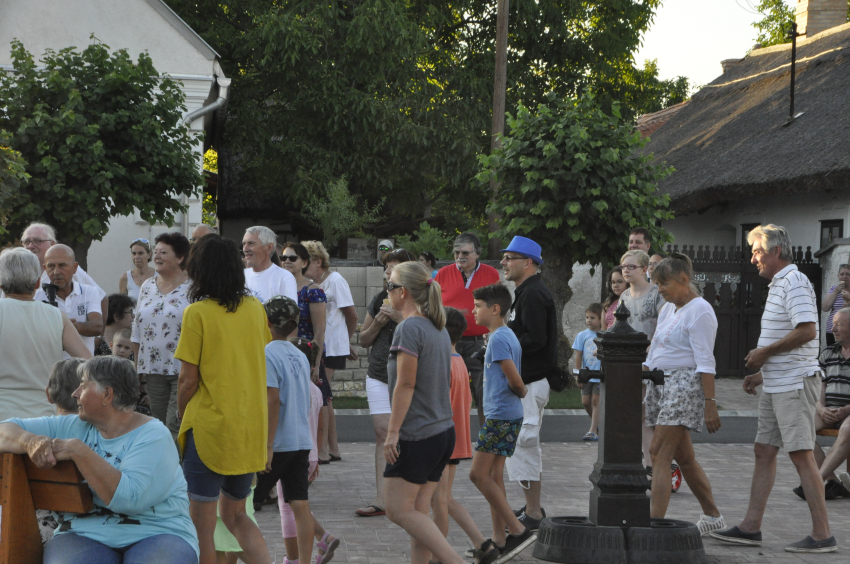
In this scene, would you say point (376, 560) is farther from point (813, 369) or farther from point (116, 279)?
point (116, 279)

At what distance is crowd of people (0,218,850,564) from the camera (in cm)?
384

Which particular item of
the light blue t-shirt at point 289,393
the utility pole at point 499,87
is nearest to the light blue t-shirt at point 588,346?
the light blue t-shirt at point 289,393

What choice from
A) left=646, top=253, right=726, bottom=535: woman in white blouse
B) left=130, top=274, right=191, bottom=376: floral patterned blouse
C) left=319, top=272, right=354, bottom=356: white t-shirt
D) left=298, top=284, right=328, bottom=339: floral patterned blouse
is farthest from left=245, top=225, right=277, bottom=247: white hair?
left=646, top=253, right=726, bottom=535: woman in white blouse

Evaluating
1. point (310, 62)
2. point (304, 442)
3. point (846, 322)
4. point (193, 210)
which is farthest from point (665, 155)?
point (304, 442)

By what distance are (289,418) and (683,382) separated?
8.18 feet

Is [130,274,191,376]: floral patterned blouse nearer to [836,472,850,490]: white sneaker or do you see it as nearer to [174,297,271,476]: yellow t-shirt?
[174,297,271,476]: yellow t-shirt

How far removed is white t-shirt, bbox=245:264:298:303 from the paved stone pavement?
60.2 inches

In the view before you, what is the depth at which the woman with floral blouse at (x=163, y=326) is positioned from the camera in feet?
19.5

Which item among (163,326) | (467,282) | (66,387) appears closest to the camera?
(66,387)

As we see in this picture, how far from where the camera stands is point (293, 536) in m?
5.32

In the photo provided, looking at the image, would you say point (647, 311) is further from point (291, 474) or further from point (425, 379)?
point (291, 474)

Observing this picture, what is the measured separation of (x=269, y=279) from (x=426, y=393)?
2.38 metres

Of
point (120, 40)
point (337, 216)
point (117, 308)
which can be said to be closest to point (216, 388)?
point (117, 308)

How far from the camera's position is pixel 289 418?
5.21m
